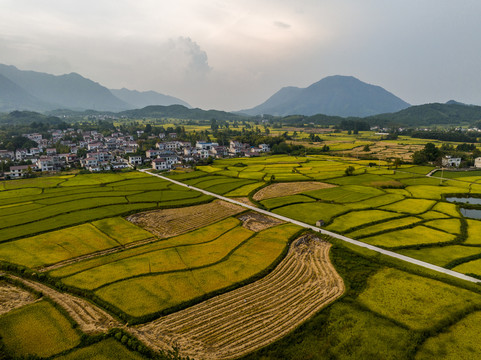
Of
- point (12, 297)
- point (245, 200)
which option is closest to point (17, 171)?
point (245, 200)

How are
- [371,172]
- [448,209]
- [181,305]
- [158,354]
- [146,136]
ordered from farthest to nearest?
1. [146,136]
2. [371,172]
3. [448,209]
4. [181,305]
5. [158,354]

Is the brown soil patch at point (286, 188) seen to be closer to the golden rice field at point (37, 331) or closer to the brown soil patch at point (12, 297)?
the brown soil patch at point (12, 297)

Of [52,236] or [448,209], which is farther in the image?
[448,209]

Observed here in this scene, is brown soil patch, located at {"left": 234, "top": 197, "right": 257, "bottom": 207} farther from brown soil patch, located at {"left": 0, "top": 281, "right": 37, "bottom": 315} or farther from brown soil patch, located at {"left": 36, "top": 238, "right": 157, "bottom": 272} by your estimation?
brown soil patch, located at {"left": 0, "top": 281, "right": 37, "bottom": 315}

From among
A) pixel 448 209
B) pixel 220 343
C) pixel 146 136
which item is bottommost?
pixel 220 343

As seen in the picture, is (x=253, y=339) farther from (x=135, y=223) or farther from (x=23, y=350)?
(x=135, y=223)

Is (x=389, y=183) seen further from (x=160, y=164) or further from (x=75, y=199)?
(x=160, y=164)

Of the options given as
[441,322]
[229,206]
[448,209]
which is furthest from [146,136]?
[441,322]
